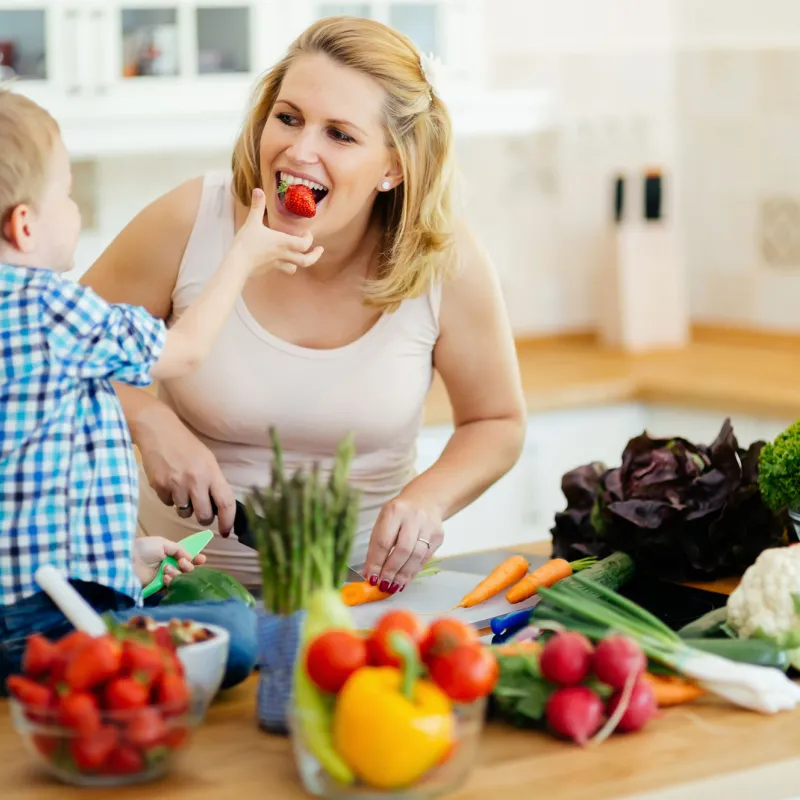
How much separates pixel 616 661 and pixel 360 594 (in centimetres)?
50

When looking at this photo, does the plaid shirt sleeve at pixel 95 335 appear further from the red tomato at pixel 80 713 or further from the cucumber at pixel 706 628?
the cucumber at pixel 706 628

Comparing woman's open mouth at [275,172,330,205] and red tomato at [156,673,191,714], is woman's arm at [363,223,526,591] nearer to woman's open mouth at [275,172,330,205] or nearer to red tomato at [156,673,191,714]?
woman's open mouth at [275,172,330,205]

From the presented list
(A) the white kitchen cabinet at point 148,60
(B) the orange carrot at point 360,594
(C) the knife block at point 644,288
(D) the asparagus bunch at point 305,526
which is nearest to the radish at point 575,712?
(D) the asparagus bunch at point 305,526

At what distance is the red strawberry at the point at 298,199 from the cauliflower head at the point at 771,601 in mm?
757

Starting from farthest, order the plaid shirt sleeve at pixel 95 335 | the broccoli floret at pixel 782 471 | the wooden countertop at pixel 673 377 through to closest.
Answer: the wooden countertop at pixel 673 377 → the broccoli floret at pixel 782 471 → the plaid shirt sleeve at pixel 95 335

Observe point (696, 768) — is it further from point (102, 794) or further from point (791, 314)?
point (791, 314)

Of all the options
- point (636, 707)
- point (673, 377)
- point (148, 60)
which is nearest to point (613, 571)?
point (636, 707)

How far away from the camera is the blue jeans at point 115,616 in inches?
54.3

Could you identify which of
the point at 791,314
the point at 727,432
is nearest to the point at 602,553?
the point at 727,432

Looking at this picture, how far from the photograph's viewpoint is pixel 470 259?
213 cm

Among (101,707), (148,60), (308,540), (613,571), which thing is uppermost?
(148,60)

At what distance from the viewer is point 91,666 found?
1.13 metres

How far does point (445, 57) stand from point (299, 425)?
1.62m

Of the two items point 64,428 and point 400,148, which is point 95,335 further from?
point 400,148
